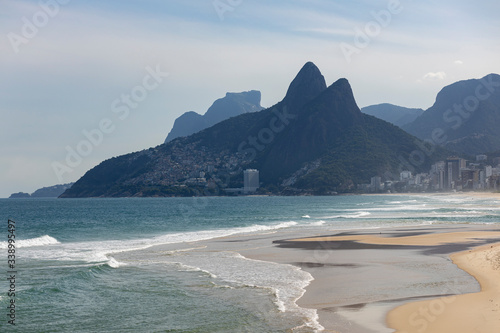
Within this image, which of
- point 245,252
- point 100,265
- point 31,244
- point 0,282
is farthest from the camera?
point 31,244

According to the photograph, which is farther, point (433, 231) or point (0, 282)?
point (433, 231)

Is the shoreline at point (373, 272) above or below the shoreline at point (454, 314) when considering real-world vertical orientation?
below

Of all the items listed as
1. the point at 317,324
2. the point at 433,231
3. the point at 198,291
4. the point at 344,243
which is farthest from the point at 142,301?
the point at 433,231

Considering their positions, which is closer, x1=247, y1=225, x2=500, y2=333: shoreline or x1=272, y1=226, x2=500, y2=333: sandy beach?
x1=272, y1=226, x2=500, y2=333: sandy beach

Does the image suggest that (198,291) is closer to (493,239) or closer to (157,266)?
(157,266)

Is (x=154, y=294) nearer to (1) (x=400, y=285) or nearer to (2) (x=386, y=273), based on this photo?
(1) (x=400, y=285)

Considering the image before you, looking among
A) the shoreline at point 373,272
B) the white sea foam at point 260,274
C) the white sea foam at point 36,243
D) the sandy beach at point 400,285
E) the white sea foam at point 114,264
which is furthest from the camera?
the white sea foam at point 36,243

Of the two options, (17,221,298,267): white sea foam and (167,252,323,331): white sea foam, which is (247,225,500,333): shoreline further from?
(17,221,298,267): white sea foam

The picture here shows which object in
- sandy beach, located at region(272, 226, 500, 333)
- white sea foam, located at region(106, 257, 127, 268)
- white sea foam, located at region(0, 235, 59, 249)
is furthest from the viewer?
white sea foam, located at region(0, 235, 59, 249)

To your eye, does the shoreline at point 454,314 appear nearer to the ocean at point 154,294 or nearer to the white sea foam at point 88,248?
the ocean at point 154,294

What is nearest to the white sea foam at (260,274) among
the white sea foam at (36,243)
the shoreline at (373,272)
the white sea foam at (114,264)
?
the shoreline at (373,272)

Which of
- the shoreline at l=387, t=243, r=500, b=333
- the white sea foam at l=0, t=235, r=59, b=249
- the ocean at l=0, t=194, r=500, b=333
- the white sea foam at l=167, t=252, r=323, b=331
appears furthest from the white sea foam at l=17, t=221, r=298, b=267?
the shoreline at l=387, t=243, r=500, b=333
